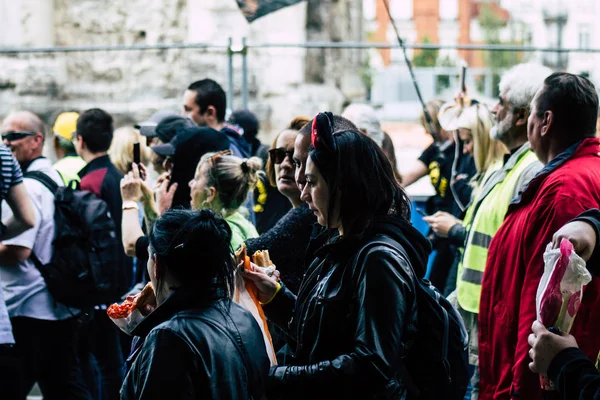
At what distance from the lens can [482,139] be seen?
19.9ft

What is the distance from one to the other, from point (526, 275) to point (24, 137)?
335cm

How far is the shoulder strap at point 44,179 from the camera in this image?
5844mm

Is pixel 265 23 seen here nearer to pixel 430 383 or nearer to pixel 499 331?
pixel 499 331

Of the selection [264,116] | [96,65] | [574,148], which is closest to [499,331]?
[574,148]

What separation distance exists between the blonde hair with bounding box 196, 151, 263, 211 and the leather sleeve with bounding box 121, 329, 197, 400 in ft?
6.21

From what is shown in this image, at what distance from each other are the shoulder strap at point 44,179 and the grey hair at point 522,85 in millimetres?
2438

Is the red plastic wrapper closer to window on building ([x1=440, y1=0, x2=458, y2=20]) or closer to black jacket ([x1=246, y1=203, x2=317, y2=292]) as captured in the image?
black jacket ([x1=246, y1=203, x2=317, y2=292])

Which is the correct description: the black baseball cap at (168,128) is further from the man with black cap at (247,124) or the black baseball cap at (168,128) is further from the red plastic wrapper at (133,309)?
the red plastic wrapper at (133,309)

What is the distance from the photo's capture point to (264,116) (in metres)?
11.3

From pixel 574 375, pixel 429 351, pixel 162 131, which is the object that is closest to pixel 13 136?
pixel 162 131

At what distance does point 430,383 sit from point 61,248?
311cm

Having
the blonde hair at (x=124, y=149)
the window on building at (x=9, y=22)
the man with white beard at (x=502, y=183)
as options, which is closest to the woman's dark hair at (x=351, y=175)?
the man with white beard at (x=502, y=183)

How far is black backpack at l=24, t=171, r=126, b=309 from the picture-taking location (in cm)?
573

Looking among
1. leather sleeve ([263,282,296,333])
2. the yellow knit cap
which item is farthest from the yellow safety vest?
the yellow knit cap
